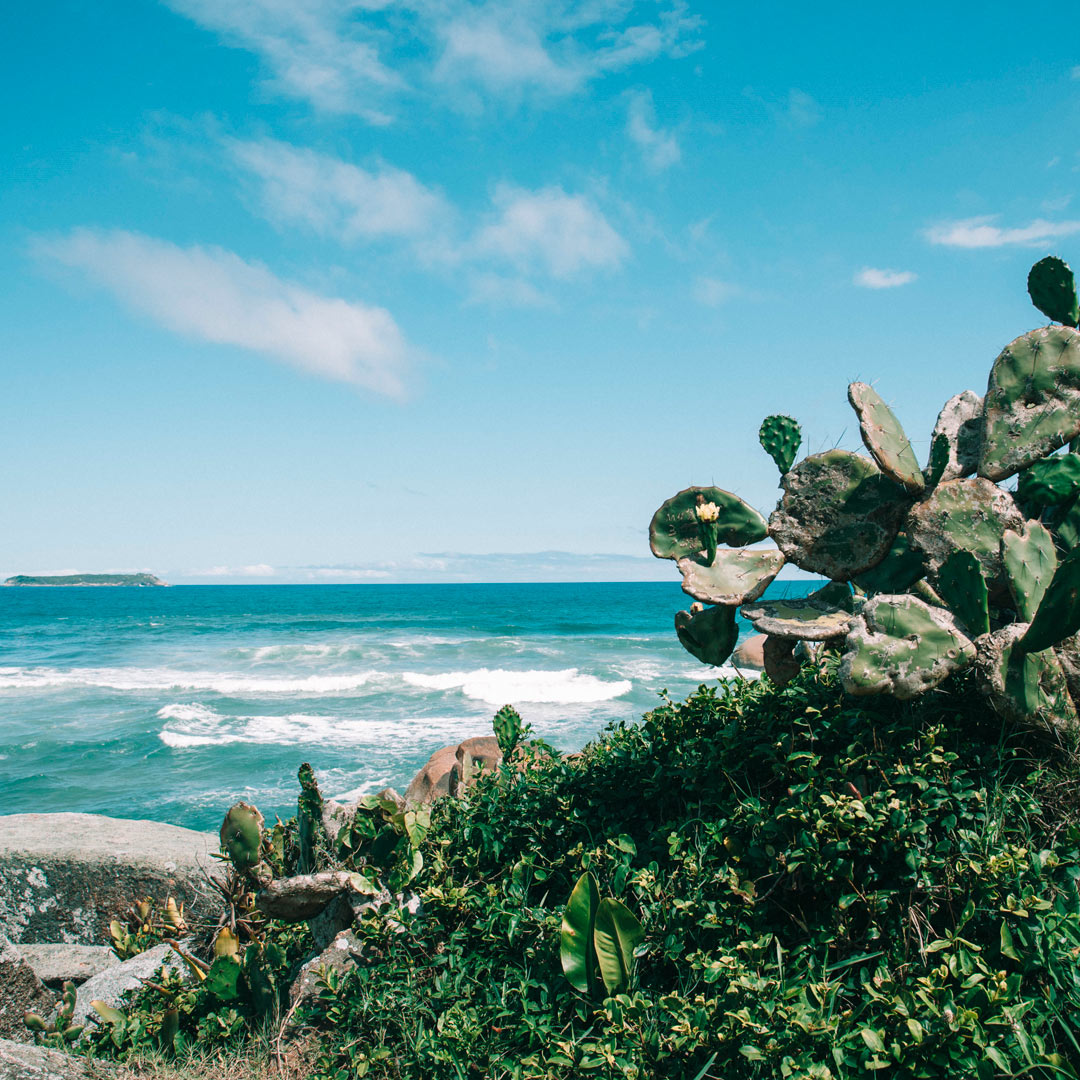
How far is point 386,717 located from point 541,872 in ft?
46.6

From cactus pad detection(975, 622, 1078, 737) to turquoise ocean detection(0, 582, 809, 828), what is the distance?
146 centimetres

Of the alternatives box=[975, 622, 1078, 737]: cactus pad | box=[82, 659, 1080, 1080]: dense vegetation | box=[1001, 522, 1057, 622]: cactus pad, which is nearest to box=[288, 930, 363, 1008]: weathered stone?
box=[82, 659, 1080, 1080]: dense vegetation

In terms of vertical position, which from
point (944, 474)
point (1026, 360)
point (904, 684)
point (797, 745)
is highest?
point (1026, 360)

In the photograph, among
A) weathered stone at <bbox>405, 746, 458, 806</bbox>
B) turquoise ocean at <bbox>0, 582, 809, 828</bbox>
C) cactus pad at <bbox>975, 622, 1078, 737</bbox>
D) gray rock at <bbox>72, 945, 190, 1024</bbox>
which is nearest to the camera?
cactus pad at <bbox>975, 622, 1078, 737</bbox>

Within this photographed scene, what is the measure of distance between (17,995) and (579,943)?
309 centimetres

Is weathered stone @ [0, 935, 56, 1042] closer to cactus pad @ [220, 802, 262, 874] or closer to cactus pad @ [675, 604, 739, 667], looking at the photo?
cactus pad @ [220, 802, 262, 874]

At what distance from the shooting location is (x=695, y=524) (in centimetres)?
404

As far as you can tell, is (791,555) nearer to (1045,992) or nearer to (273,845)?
(1045,992)

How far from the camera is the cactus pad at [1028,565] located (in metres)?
3.09

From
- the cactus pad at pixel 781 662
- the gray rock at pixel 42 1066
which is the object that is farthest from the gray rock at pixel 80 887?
the cactus pad at pixel 781 662

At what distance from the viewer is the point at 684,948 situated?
295 centimetres

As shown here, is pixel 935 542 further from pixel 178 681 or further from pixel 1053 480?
pixel 178 681

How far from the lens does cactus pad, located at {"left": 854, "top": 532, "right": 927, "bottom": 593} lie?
3707 mm

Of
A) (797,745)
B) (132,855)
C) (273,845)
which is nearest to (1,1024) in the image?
(273,845)
